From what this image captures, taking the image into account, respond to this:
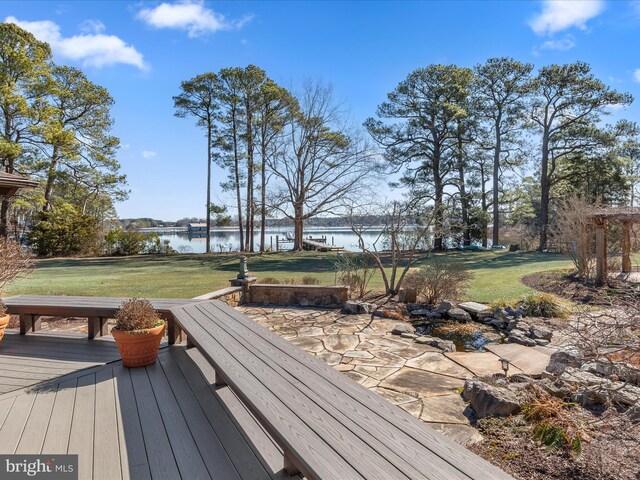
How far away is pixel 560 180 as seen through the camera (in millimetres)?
22203

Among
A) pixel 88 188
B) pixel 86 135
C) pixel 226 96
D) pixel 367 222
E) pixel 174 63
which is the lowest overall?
pixel 367 222

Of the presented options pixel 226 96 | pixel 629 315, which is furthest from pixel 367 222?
pixel 226 96

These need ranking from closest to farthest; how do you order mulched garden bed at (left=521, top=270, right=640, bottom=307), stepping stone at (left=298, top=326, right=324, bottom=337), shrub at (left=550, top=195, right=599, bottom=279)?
1. stepping stone at (left=298, top=326, right=324, bottom=337)
2. mulched garden bed at (left=521, top=270, right=640, bottom=307)
3. shrub at (left=550, top=195, right=599, bottom=279)

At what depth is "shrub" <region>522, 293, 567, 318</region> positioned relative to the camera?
5.99m

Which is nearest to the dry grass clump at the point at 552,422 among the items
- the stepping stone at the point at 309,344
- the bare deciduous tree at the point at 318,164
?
the stepping stone at the point at 309,344

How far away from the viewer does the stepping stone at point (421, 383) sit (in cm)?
317

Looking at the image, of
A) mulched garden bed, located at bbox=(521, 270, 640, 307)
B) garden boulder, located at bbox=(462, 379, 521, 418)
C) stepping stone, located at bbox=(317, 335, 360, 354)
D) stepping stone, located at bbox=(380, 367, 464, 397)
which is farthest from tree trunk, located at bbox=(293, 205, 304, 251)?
garden boulder, located at bbox=(462, 379, 521, 418)

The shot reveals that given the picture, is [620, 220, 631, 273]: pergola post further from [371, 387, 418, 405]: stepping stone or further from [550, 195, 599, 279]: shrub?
[371, 387, 418, 405]: stepping stone

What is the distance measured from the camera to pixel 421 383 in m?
3.34

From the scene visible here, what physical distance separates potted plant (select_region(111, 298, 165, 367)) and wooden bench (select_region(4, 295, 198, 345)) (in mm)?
510

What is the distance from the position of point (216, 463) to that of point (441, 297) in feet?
18.4

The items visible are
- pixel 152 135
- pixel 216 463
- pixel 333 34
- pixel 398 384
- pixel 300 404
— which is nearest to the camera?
pixel 300 404

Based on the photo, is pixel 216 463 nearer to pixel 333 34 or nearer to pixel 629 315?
pixel 629 315

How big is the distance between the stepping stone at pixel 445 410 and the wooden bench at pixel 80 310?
273 cm
